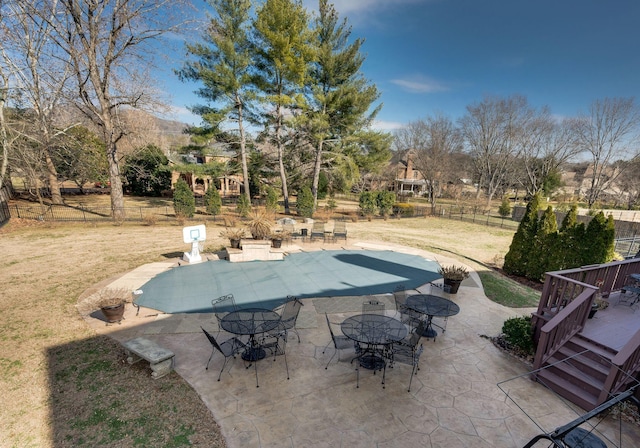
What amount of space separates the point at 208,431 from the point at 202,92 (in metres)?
18.7

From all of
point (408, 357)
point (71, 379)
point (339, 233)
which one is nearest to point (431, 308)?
point (408, 357)

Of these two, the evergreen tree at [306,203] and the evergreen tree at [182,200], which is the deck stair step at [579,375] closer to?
the evergreen tree at [306,203]

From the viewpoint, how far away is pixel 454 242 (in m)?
16.2

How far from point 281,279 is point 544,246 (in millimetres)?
9123

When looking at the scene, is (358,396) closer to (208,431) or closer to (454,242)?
(208,431)

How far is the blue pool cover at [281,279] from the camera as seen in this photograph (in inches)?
283

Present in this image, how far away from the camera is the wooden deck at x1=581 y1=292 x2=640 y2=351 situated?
4.89m

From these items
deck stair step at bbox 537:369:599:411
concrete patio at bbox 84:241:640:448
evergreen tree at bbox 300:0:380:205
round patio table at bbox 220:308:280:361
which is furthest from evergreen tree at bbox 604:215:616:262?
evergreen tree at bbox 300:0:380:205

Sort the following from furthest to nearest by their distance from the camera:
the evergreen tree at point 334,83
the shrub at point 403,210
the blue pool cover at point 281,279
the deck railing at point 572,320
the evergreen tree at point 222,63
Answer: the shrub at point 403,210, the evergreen tree at point 334,83, the evergreen tree at point 222,63, the blue pool cover at point 281,279, the deck railing at point 572,320

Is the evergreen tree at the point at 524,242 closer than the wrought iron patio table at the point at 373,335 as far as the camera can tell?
No

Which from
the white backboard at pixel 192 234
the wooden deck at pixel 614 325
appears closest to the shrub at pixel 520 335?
the wooden deck at pixel 614 325

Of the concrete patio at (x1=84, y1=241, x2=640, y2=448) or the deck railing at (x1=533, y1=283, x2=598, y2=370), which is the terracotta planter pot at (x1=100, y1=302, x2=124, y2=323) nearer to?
the concrete patio at (x1=84, y1=241, x2=640, y2=448)

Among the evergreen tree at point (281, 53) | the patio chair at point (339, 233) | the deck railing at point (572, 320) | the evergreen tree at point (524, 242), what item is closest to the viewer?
the deck railing at point (572, 320)

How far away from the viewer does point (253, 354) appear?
493cm
